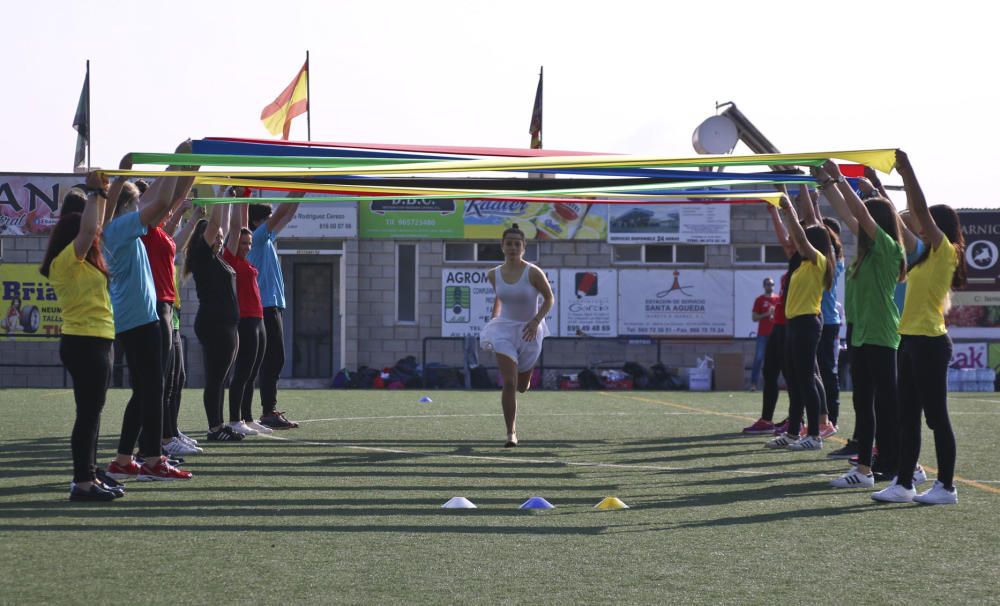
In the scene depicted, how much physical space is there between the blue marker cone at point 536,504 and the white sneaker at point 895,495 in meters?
1.86

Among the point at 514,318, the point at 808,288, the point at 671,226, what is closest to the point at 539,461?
the point at 514,318

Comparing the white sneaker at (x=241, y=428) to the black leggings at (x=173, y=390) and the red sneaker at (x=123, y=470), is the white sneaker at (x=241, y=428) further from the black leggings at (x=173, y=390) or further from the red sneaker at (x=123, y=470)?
the red sneaker at (x=123, y=470)

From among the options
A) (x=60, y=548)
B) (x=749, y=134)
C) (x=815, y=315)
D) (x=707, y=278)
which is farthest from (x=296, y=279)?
(x=60, y=548)

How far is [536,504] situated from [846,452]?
150 inches

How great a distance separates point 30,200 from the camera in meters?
25.3

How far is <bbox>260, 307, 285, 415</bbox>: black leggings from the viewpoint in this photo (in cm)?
1116

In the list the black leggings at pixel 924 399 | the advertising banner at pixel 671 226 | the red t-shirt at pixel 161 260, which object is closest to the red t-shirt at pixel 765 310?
the advertising banner at pixel 671 226

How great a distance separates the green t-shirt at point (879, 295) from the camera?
24.1ft

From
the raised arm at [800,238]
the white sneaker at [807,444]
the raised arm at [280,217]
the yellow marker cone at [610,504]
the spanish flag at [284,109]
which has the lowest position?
the yellow marker cone at [610,504]

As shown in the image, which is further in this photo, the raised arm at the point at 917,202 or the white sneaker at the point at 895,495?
the white sneaker at the point at 895,495

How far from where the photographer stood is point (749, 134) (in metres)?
28.2

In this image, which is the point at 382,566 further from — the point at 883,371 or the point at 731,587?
the point at 883,371

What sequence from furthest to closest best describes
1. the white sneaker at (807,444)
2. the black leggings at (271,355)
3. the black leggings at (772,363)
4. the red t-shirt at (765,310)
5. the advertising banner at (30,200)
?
the advertising banner at (30,200)
the red t-shirt at (765,310)
the black leggings at (271,355)
the black leggings at (772,363)
the white sneaker at (807,444)

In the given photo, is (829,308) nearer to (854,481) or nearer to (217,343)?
(854,481)
